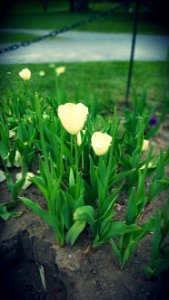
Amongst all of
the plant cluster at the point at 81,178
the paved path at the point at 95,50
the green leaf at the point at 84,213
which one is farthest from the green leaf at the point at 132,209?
the paved path at the point at 95,50

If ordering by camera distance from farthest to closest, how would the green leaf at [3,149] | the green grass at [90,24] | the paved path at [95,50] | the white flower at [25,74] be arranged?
the green grass at [90,24] < the paved path at [95,50] < the green leaf at [3,149] < the white flower at [25,74]

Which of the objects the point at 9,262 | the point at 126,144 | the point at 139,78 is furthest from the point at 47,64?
the point at 9,262

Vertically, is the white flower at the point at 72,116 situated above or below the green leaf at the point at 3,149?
above

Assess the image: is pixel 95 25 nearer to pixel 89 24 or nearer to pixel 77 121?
pixel 89 24

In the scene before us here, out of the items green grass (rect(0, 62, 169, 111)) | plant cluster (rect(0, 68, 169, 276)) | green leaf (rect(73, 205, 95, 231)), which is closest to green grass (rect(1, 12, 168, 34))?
green grass (rect(0, 62, 169, 111))

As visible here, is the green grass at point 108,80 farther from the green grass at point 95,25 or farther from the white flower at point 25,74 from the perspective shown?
the green grass at point 95,25

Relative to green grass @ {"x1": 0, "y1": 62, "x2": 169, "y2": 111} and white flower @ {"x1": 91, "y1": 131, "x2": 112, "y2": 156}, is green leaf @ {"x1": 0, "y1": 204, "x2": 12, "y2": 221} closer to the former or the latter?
white flower @ {"x1": 91, "y1": 131, "x2": 112, "y2": 156}

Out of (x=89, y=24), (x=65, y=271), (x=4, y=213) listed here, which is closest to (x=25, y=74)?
(x=4, y=213)
